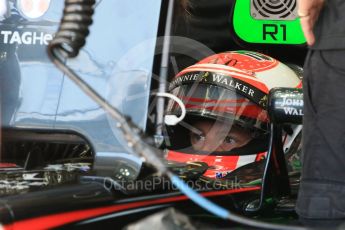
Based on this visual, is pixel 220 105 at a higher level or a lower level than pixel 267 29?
lower

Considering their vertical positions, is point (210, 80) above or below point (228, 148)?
above

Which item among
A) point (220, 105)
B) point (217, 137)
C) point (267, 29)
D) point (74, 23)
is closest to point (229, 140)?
point (217, 137)

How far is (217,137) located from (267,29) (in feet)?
2.12

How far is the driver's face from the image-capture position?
2547 mm

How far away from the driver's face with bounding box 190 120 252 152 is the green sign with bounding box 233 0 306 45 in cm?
59

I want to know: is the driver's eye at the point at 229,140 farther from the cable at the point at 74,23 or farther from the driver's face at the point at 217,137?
the cable at the point at 74,23

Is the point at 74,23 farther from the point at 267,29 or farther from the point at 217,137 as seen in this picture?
the point at 267,29

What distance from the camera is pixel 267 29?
3.00 meters

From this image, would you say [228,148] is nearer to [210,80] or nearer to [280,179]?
[210,80]

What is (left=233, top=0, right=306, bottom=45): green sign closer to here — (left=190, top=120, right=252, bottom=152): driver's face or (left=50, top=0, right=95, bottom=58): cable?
(left=190, top=120, right=252, bottom=152): driver's face

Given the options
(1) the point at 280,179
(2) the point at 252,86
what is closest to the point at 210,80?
(2) the point at 252,86

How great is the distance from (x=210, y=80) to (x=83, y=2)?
129cm

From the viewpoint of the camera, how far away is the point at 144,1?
5.49ft

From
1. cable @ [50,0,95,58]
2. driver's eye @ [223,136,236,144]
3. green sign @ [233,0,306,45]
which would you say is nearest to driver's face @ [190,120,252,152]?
driver's eye @ [223,136,236,144]
